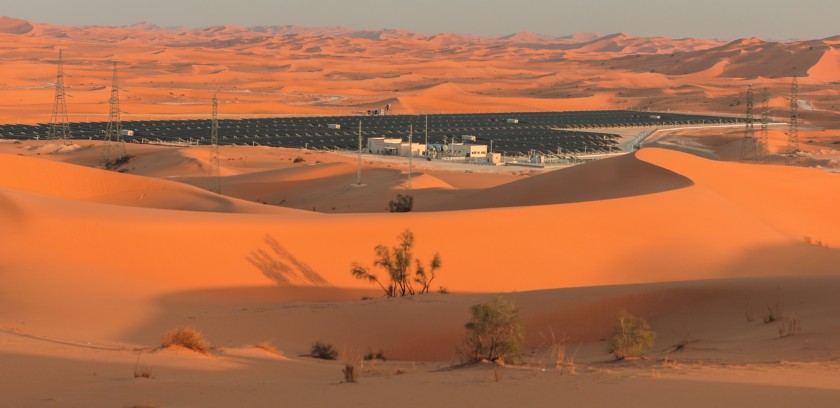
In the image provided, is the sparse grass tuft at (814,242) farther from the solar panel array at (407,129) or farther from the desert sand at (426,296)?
the solar panel array at (407,129)

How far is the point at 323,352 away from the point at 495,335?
286 cm

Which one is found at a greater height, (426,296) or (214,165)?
(214,165)

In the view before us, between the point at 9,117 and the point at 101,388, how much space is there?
9926 centimetres

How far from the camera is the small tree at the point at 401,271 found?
23.1 metres

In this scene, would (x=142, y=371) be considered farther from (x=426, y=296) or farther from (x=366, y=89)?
(x=366, y=89)

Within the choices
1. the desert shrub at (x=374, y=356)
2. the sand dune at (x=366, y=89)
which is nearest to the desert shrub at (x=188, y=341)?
the desert shrub at (x=374, y=356)

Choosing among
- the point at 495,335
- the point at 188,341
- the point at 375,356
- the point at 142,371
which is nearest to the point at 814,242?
the point at 375,356

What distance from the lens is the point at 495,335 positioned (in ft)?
43.1

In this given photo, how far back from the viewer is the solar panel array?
86.2 meters

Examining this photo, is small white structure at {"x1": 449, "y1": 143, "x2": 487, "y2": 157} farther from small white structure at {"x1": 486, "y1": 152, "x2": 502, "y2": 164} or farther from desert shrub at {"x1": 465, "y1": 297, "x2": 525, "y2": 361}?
desert shrub at {"x1": 465, "y1": 297, "x2": 525, "y2": 361}

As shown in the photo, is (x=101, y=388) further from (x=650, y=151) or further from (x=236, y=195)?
(x=236, y=195)

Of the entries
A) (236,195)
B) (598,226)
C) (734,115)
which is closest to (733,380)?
(598,226)

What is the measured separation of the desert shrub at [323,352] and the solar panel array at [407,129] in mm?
66470

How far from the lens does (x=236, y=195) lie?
170 feet
